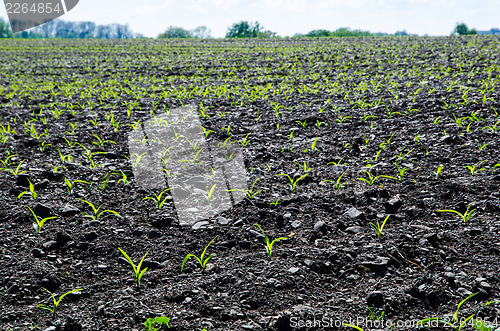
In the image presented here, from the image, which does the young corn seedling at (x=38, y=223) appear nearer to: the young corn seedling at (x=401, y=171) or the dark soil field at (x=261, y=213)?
the dark soil field at (x=261, y=213)

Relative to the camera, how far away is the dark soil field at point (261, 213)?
7.87ft

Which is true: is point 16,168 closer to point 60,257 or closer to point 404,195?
point 60,257

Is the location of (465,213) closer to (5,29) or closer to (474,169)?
(474,169)

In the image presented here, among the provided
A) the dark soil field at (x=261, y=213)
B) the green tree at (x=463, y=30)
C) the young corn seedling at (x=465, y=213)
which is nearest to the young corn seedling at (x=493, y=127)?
the dark soil field at (x=261, y=213)

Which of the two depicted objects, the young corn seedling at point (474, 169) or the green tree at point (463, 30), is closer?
the young corn seedling at point (474, 169)

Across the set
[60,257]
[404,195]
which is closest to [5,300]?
[60,257]

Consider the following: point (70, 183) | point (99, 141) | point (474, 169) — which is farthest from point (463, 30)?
point (70, 183)

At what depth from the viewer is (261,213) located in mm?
3582

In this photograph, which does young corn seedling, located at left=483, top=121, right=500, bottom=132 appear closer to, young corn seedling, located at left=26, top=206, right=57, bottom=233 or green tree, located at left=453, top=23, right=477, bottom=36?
young corn seedling, located at left=26, top=206, right=57, bottom=233

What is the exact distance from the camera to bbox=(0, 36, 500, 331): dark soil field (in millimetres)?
2398

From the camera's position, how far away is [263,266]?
2.82m

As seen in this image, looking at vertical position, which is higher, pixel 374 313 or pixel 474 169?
pixel 474 169

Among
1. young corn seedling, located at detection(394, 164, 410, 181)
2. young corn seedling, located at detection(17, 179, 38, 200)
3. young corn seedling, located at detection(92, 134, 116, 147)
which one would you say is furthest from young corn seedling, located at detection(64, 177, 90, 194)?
young corn seedling, located at detection(394, 164, 410, 181)

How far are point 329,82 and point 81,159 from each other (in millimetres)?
7110
